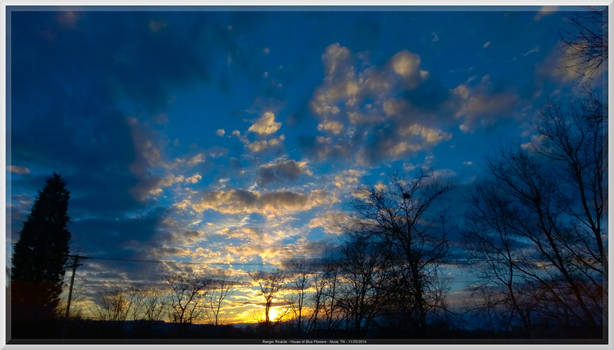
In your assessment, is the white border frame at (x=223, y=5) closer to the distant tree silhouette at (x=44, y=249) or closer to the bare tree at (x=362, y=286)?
the bare tree at (x=362, y=286)

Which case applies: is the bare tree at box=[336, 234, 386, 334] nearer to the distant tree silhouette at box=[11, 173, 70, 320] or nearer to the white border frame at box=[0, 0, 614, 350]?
the white border frame at box=[0, 0, 614, 350]

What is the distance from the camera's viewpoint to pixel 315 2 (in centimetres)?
474

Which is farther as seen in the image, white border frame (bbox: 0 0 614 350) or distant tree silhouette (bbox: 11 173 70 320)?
distant tree silhouette (bbox: 11 173 70 320)

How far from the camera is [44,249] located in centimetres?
1744

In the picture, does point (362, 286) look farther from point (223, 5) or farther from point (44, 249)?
point (44, 249)

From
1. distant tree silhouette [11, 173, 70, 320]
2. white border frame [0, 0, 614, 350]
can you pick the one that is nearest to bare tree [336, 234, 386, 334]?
white border frame [0, 0, 614, 350]

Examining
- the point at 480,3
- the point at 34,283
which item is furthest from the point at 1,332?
the point at 34,283

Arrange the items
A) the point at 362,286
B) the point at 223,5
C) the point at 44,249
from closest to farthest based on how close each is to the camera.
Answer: the point at 223,5 < the point at 362,286 < the point at 44,249

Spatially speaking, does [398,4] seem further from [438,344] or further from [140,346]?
[140,346]

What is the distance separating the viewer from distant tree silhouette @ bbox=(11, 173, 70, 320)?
14.8 meters

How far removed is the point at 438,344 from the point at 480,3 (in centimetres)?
495

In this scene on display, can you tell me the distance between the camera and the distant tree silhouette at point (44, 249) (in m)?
14.8

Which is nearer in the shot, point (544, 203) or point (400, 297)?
point (544, 203)

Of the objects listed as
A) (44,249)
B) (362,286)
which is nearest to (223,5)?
(362,286)
